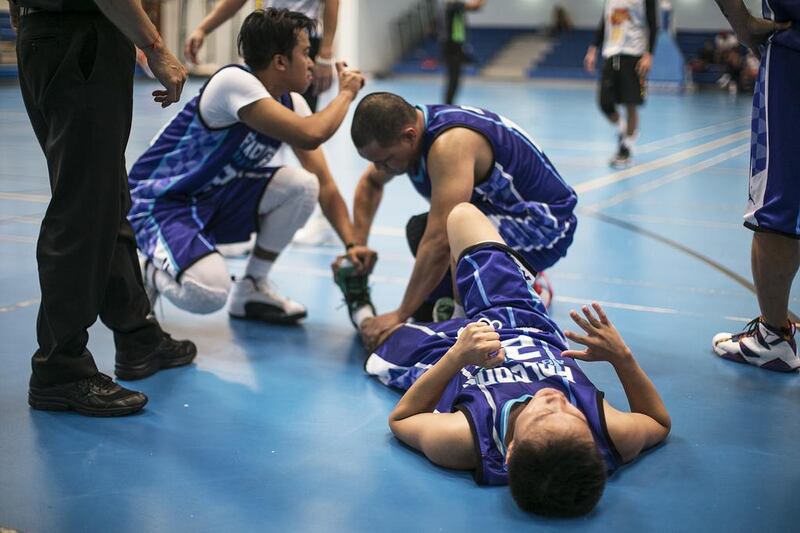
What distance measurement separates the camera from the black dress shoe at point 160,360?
321 centimetres

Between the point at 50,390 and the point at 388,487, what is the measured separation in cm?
114

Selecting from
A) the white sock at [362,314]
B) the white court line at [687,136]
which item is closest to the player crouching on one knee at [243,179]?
the white sock at [362,314]

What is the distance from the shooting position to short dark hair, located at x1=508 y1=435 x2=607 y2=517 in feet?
7.06

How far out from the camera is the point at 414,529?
7.27ft

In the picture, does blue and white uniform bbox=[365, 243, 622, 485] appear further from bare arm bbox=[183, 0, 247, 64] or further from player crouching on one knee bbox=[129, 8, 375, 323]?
bare arm bbox=[183, 0, 247, 64]

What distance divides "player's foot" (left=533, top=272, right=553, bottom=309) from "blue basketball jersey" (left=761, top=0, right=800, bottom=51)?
1.38m

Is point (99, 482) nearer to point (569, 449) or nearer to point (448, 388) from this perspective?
point (448, 388)

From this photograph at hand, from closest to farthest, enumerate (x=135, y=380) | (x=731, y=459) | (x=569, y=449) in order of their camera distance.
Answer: (x=569, y=449), (x=731, y=459), (x=135, y=380)

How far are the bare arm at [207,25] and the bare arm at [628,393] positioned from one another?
9.00 ft

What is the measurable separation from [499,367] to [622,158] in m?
6.57

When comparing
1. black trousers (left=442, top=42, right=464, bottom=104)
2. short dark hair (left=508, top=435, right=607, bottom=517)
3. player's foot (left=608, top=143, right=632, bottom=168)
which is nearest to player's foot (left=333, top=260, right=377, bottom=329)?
short dark hair (left=508, top=435, right=607, bottom=517)

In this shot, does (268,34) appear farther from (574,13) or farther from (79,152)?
(574,13)

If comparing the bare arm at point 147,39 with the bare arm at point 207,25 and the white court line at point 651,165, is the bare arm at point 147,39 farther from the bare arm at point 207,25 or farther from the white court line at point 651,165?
the white court line at point 651,165

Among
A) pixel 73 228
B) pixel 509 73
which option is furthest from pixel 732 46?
pixel 73 228
